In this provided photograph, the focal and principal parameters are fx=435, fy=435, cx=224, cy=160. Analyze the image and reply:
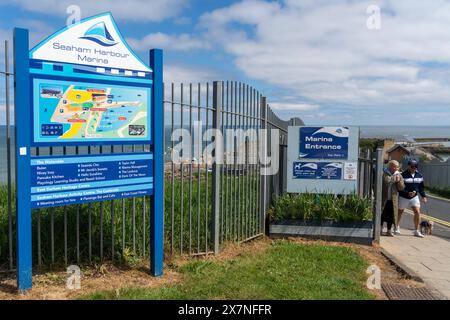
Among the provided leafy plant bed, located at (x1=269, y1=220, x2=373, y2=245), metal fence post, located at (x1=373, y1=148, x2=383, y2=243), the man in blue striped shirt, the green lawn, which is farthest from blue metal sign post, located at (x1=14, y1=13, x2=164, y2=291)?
the man in blue striped shirt

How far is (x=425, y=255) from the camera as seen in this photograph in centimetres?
734

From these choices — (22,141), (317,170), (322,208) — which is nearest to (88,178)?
(22,141)

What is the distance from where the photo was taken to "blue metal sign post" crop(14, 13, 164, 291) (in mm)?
4078

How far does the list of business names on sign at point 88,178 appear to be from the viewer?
165 inches

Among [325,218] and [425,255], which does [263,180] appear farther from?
[425,255]

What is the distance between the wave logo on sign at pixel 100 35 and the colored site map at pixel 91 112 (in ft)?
1.51

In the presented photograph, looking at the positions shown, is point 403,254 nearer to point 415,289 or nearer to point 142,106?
point 415,289

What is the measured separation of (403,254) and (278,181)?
8.66 feet

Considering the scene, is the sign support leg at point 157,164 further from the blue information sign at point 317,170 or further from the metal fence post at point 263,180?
the blue information sign at point 317,170

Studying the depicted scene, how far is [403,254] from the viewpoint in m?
7.30

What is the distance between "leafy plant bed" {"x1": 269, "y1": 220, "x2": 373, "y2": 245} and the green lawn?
0.87 metres

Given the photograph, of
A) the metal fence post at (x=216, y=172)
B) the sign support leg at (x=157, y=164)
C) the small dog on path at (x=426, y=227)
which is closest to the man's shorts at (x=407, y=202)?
the small dog on path at (x=426, y=227)
